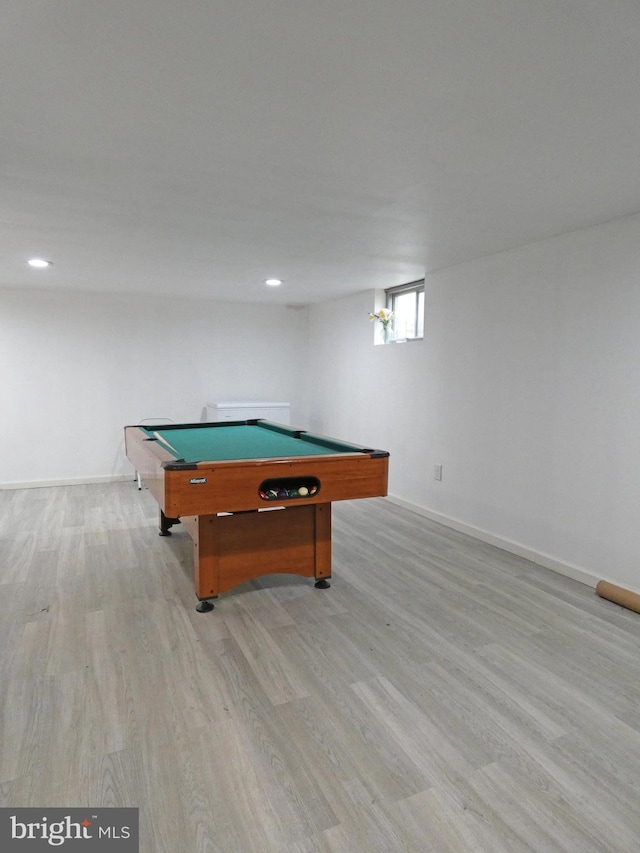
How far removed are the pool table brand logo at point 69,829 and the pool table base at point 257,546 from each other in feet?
4.07

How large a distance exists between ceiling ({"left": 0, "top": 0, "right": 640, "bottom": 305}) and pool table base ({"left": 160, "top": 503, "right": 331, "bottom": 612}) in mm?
1614

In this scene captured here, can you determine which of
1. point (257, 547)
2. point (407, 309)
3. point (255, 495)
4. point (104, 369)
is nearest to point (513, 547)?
point (257, 547)

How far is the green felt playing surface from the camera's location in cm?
283

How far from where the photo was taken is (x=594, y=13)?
120 cm

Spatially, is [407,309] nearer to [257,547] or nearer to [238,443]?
[238,443]

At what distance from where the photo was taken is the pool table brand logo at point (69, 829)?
52.9 inches

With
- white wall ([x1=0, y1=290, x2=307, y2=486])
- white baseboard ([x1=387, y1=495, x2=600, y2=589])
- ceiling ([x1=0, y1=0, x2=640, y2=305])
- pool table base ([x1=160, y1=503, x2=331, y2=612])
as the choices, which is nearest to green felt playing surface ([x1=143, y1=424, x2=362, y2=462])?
pool table base ([x1=160, y1=503, x2=331, y2=612])

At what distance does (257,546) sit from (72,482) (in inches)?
140

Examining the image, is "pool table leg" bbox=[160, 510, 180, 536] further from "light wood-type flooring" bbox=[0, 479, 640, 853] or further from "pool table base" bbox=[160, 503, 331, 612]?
"pool table base" bbox=[160, 503, 331, 612]

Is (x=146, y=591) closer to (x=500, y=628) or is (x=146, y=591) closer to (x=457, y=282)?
(x=500, y=628)

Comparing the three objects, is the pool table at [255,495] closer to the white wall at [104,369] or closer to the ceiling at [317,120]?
the ceiling at [317,120]

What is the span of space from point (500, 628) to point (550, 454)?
1.27 meters

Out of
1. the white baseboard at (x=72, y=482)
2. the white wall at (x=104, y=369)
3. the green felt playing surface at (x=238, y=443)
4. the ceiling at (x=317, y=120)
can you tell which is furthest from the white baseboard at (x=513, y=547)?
the white baseboard at (x=72, y=482)

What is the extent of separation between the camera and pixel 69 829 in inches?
54.8
